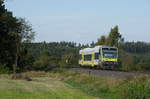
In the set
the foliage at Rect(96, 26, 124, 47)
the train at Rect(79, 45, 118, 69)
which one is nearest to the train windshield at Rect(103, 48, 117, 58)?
the train at Rect(79, 45, 118, 69)

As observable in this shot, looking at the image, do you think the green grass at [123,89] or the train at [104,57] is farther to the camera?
A: the train at [104,57]

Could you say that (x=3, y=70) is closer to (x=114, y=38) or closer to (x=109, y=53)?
(x=109, y=53)

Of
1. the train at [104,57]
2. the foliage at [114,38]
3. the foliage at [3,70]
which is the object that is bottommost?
the foliage at [3,70]

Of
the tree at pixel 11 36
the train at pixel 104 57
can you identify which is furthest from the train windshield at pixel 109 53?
the tree at pixel 11 36

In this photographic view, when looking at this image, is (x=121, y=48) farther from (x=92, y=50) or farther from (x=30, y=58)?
(x=30, y=58)

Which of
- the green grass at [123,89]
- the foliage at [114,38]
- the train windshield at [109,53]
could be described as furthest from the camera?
the foliage at [114,38]

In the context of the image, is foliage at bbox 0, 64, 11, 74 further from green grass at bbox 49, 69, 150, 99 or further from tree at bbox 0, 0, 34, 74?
green grass at bbox 49, 69, 150, 99

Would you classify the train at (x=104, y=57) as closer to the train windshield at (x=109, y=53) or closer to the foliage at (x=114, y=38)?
the train windshield at (x=109, y=53)

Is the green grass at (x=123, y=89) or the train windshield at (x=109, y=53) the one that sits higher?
the train windshield at (x=109, y=53)

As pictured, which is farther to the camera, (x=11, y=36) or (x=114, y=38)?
(x=114, y=38)

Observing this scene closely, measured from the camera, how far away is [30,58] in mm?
53344

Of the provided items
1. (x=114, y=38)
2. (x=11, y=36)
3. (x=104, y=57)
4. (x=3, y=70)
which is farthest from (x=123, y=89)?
(x=114, y=38)

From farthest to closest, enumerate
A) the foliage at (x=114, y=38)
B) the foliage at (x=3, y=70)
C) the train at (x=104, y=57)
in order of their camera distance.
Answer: the foliage at (x=114, y=38) → the train at (x=104, y=57) → the foliage at (x=3, y=70)

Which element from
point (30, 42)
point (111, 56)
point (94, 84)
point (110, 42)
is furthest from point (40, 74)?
point (110, 42)
